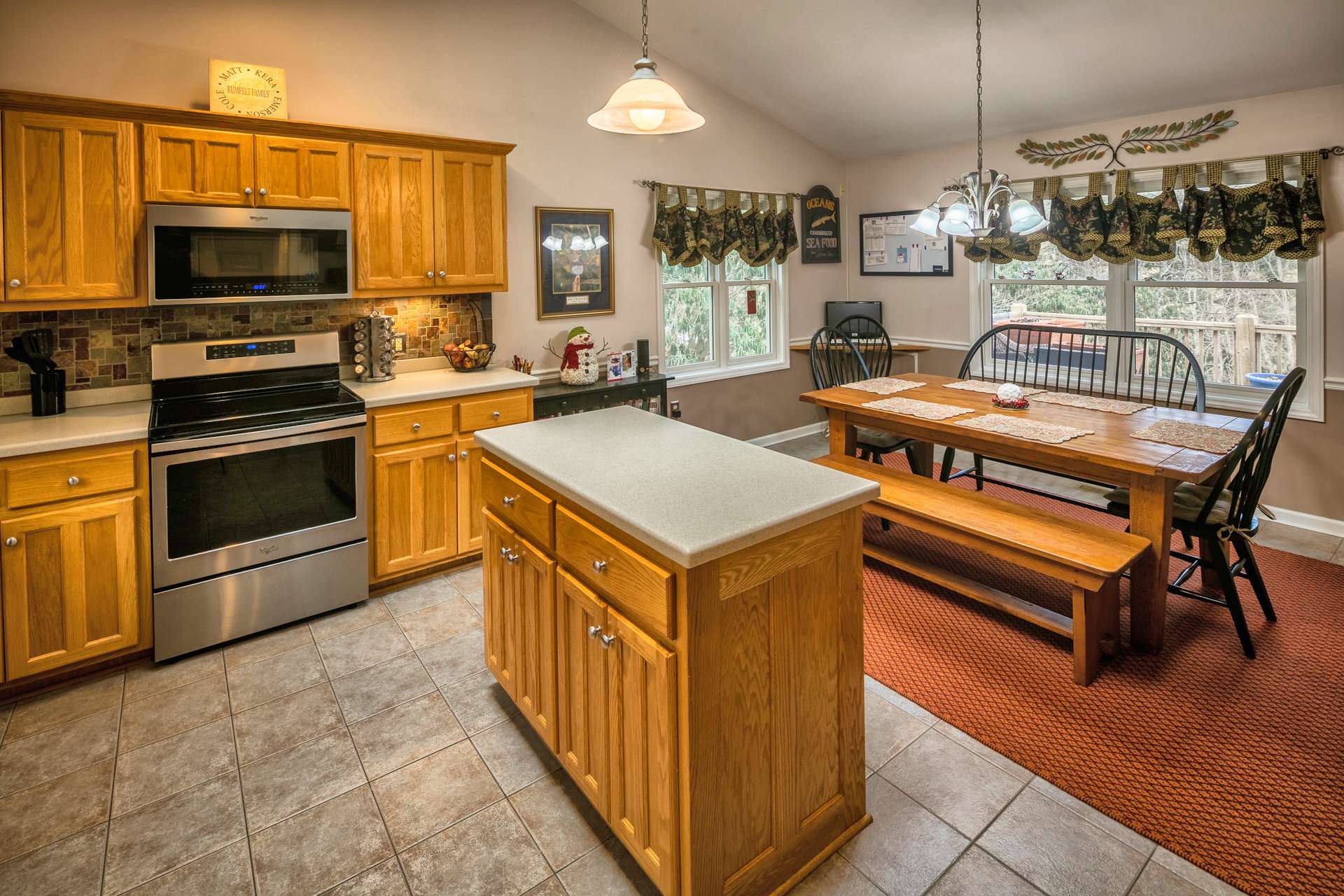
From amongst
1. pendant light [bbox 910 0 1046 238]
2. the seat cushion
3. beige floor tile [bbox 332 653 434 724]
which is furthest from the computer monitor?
beige floor tile [bbox 332 653 434 724]

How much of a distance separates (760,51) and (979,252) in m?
2.03

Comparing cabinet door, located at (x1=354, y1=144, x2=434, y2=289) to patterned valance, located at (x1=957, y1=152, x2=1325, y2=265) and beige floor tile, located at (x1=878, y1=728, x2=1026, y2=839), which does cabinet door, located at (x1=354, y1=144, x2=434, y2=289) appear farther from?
beige floor tile, located at (x1=878, y1=728, x2=1026, y2=839)

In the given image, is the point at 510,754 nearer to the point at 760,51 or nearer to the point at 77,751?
the point at 77,751

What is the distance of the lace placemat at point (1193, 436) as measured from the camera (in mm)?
2611

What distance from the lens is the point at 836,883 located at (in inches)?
66.6

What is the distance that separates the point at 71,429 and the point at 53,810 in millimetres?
1271

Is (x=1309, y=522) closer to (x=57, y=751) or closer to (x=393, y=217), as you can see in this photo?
(x=393, y=217)

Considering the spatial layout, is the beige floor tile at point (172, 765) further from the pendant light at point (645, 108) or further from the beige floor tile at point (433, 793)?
the pendant light at point (645, 108)

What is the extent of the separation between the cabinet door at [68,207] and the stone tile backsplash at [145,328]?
28 cm

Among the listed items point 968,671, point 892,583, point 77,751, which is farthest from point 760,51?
point 77,751

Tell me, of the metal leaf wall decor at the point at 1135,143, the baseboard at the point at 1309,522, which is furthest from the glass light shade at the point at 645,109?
the baseboard at the point at 1309,522

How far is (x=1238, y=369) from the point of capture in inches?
163

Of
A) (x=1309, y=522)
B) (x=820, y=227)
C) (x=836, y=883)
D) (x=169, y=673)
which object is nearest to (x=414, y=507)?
(x=169, y=673)

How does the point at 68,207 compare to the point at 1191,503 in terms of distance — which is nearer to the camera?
the point at 68,207
